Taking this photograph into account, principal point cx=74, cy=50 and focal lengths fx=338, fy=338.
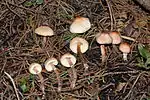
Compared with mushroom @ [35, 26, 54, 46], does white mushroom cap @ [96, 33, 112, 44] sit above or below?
below

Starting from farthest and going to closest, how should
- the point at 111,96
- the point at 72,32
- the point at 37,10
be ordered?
the point at 37,10, the point at 72,32, the point at 111,96

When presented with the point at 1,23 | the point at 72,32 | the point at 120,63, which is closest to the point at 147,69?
the point at 120,63

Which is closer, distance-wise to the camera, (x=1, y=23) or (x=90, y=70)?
(x=90, y=70)

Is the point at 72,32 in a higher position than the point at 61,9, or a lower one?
lower

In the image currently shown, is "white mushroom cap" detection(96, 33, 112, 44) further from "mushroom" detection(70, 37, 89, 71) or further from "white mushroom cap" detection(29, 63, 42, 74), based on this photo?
"white mushroom cap" detection(29, 63, 42, 74)

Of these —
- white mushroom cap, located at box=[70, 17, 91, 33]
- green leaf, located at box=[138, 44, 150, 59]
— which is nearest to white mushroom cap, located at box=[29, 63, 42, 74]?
white mushroom cap, located at box=[70, 17, 91, 33]

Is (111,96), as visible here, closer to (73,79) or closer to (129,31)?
(73,79)

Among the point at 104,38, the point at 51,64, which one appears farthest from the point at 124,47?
the point at 51,64
